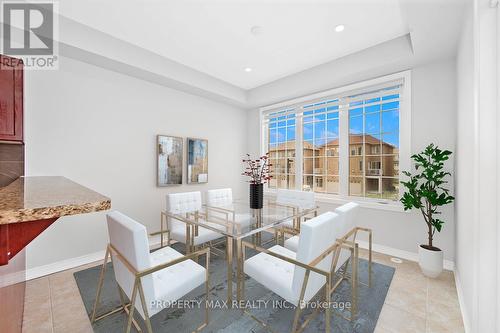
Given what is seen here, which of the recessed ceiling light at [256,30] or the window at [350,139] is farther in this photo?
the window at [350,139]

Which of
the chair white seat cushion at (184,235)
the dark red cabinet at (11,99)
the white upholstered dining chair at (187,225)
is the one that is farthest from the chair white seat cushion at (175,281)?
the dark red cabinet at (11,99)

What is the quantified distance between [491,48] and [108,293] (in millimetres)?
3706

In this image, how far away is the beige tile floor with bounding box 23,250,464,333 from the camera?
Result: 5.88ft

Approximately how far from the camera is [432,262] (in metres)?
2.48

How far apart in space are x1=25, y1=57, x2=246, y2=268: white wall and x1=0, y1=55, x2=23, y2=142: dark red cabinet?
22.2 inches

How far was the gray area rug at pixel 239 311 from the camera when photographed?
1772 millimetres

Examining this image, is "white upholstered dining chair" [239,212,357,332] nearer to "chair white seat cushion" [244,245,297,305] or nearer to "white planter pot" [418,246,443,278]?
"chair white seat cushion" [244,245,297,305]

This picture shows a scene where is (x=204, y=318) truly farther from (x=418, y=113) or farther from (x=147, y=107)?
(x=418, y=113)

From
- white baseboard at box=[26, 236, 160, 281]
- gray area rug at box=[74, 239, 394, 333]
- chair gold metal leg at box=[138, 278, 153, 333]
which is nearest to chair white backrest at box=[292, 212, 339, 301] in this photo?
gray area rug at box=[74, 239, 394, 333]

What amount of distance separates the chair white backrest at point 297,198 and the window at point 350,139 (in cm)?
79

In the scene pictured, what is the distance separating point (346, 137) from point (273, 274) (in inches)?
112

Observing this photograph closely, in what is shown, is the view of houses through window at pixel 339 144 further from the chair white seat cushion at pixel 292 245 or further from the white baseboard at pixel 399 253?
the chair white seat cushion at pixel 292 245

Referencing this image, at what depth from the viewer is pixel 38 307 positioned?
6.59ft

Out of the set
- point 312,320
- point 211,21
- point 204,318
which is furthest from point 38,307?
point 211,21
